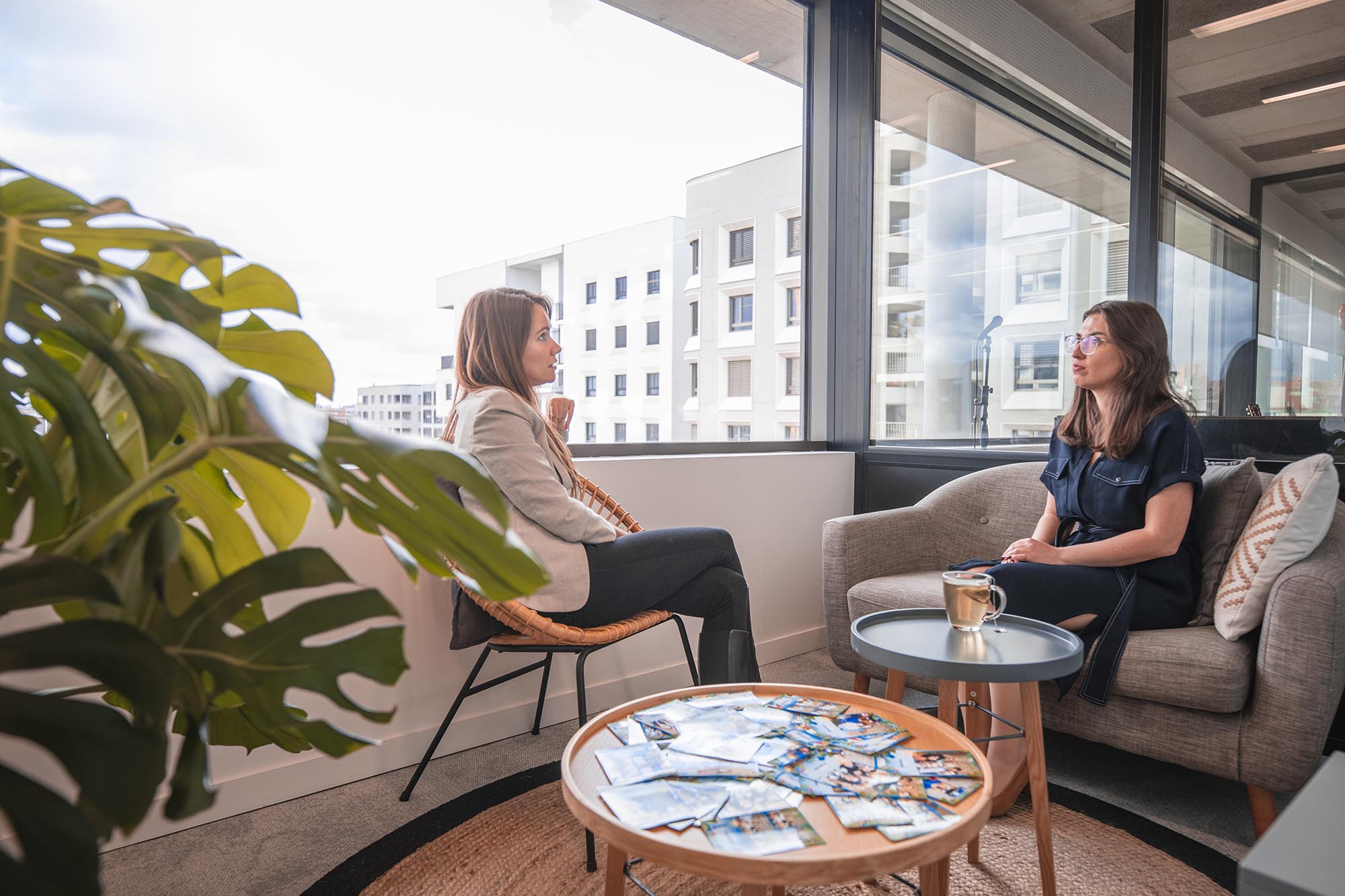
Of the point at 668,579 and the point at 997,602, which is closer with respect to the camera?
the point at 997,602

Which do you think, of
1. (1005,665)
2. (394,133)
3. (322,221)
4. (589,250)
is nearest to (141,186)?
(322,221)

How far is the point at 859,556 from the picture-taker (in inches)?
101

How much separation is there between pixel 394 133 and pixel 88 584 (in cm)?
231

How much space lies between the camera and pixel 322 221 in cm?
229

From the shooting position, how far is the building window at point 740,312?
11.1ft

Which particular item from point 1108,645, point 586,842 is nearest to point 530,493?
point 586,842

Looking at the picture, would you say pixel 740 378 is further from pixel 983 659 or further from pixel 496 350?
pixel 983 659

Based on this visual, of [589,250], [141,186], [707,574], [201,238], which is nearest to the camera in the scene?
[201,238]

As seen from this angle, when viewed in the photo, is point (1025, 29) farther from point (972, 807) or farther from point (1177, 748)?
point (972, 807)

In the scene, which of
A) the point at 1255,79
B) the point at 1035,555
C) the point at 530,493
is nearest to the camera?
the point at 530,493

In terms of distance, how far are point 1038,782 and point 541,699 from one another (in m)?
1.34

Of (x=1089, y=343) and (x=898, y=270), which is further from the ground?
(x=898, y=270)

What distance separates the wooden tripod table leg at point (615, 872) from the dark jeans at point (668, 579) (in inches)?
30.9

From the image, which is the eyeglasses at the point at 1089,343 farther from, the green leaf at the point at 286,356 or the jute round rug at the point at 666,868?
the green leaf at the point at 286,356
